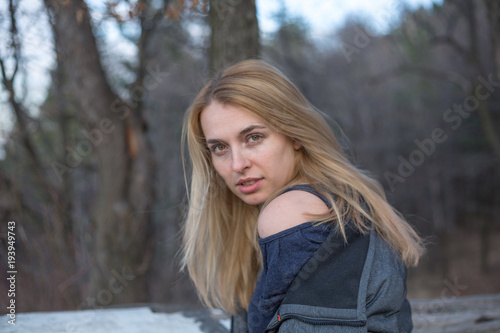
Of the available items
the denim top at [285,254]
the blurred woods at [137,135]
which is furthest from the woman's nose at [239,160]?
the blurred woods at [137,135]

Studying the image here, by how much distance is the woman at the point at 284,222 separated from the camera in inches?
60.8

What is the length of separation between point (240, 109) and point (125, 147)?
320 cm

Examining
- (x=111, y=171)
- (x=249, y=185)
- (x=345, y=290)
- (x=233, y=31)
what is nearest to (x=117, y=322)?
(x=249, y=185)

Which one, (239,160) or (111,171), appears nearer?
(239,160)

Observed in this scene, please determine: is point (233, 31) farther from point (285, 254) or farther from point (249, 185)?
point (285, 254)

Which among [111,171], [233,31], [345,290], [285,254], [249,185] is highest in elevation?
[233,31]

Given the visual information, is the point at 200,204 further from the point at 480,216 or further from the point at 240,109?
the point at 480,216

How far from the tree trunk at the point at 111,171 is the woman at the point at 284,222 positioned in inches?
100

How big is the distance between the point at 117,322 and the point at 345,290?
1.60 meters

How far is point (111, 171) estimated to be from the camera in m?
4.76

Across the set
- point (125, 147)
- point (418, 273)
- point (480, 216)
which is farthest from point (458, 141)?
point (125, 147)

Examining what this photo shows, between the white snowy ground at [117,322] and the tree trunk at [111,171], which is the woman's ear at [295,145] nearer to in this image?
the white snowy ground at [117,322]

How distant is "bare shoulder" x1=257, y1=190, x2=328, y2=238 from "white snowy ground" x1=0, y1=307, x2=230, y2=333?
1.11 metres

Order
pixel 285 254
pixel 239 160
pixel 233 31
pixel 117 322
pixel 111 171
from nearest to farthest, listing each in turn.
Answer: pixel 285 254 → pixel 239 160 → pixel 117 322 → pixel 233 31 → pixel 111 171
